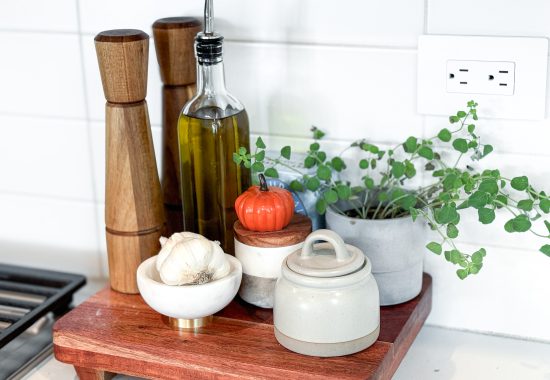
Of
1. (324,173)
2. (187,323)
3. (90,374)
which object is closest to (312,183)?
(324,173)

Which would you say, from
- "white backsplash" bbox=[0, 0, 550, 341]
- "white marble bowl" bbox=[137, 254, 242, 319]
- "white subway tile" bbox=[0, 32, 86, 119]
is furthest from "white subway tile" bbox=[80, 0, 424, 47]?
"white marble bowl" bbox=[137, 254, 242, 319]

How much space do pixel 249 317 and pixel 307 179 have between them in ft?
0.59

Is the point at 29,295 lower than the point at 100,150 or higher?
lower

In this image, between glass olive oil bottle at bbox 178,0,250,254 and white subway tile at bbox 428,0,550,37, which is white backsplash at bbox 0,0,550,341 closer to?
white subway tile at bbox 428,0,550,37

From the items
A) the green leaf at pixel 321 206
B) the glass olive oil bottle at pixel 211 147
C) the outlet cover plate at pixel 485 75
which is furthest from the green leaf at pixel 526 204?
the glass olive oil bottle at pixel 211 147

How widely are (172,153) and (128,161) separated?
0.11m

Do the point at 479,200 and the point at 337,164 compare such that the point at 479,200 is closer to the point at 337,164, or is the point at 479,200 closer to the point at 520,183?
the point at 520,183

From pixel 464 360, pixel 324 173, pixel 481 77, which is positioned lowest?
pixel 464 360

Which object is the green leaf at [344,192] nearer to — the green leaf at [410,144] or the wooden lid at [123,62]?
the green leaf at [410,144]

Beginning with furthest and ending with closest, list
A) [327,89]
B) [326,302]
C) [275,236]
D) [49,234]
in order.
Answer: [49,234], [327,89], [275,236], [326,302]

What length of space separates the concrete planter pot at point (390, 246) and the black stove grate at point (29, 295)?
381 millimetres

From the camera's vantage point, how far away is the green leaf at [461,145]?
1.01 m

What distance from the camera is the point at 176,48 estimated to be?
3.54 feet

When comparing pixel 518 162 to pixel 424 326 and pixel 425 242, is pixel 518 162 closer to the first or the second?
pixel 425 242
